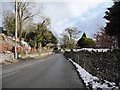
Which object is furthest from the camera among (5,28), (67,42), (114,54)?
(67,42)

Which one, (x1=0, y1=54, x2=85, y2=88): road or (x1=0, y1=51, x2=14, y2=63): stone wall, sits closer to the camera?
(x1=0, y1=54, x2=85, y2=88): road

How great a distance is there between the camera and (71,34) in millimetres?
145625

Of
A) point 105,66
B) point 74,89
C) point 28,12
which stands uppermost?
point 28,12

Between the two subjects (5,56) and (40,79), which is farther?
(5,56)

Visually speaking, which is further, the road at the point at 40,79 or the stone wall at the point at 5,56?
the stone wall at the point at 5,56

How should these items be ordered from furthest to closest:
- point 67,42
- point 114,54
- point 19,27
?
point 67,42 < point 19,27 < point 114,54

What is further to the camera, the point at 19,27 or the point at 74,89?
the point at 19,27

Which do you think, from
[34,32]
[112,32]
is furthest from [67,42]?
[112,32]

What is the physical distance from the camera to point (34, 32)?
10050cm

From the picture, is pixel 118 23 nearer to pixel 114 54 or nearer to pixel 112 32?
pixel 112 32

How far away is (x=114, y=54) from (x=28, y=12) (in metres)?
57.9

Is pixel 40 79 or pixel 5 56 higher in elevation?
pixel 5 56

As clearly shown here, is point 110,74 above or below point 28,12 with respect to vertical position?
below

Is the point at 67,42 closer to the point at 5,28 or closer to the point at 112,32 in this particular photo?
the point at 5,28
